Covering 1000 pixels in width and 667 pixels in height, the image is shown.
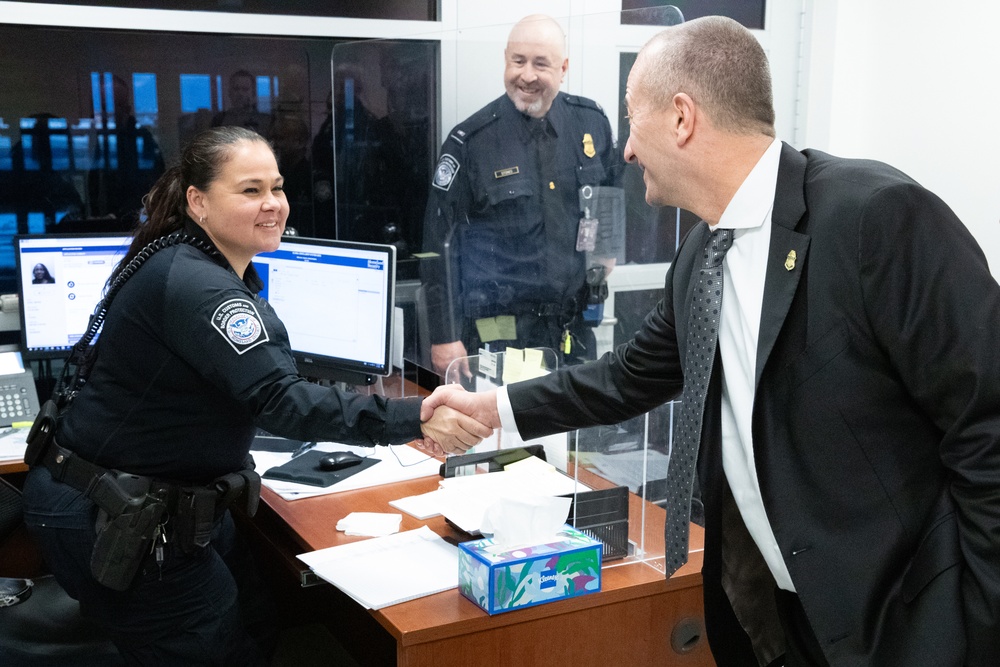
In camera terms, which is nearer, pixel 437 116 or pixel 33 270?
pixel 33 270

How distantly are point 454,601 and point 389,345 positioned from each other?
1008 millimetres

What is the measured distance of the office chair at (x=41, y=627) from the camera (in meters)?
2.17

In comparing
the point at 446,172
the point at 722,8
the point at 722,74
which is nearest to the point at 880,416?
the point at 722,74

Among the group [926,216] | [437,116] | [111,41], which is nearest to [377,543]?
[926,216]

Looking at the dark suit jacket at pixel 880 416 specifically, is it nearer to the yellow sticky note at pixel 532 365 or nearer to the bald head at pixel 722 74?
the bald head at pixel 722 74

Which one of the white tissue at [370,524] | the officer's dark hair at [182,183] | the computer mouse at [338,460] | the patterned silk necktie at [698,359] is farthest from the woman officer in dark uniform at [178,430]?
the patterned silk necktie at [698,359]

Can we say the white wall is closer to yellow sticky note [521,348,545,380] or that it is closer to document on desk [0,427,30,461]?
yellow sticky note [521,348,545,380]

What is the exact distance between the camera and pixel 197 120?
3389 millimetres

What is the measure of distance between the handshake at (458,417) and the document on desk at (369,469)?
0.43 meters

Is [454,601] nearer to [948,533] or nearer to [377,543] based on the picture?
[377,543]

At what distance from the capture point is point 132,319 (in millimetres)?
1923

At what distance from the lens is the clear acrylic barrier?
2.12 m

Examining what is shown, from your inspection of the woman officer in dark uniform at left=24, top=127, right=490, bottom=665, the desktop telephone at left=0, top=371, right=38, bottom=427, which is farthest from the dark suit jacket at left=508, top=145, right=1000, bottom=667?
the desktop telephone at left=0, top=371, right=38, bottom=427

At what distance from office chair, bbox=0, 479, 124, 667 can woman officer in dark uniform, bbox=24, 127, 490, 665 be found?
23 cm
